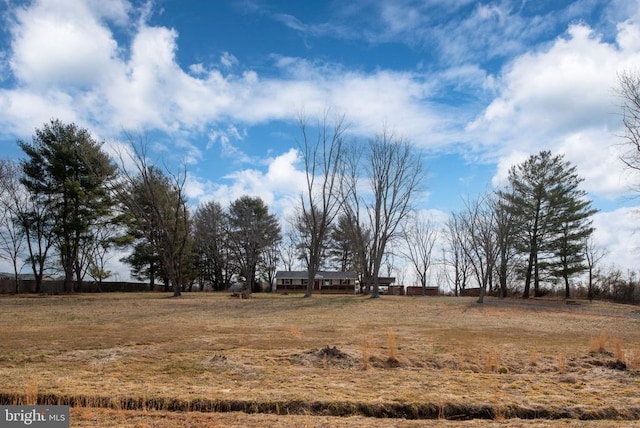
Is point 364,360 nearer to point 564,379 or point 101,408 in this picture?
point 564,379

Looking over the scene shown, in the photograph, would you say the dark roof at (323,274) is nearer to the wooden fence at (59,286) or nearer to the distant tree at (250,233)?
the distant tree at (250,233)

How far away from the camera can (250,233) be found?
56.2 m

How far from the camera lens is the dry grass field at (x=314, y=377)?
20.7ft

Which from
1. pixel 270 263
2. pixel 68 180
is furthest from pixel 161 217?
pixel 270 263

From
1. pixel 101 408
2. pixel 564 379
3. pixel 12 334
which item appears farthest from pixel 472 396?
pixel 12 334

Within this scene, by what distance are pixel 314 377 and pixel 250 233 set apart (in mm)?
48611

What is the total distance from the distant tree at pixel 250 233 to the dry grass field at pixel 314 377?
38.2m

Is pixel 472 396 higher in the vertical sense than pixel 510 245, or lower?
lower

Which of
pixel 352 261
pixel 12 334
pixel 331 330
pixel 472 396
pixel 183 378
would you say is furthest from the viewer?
pixel 352 261

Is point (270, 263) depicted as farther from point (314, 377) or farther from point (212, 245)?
point (314, 377)

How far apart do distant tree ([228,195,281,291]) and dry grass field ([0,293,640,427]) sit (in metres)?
38.2

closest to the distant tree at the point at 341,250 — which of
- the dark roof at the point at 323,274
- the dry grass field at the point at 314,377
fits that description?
the dark roof at the point at 323,274

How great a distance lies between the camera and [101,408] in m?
6.23

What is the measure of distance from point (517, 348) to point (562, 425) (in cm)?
684
